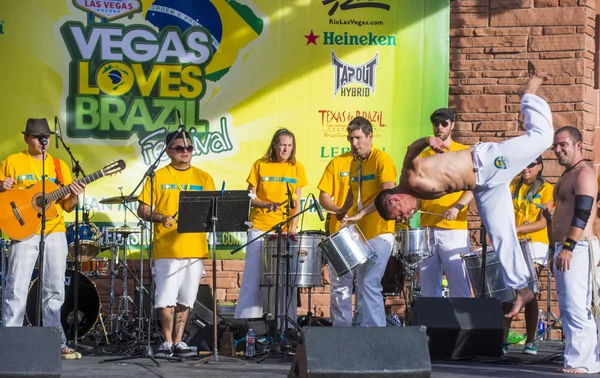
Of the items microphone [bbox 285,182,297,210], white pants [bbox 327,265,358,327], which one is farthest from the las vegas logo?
white pants [bbox 327,265,358,327]

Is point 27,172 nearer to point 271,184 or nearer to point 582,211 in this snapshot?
point 271,184

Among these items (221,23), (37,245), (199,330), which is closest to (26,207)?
(37,245)

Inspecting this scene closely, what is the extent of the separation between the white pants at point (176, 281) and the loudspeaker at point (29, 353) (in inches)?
111

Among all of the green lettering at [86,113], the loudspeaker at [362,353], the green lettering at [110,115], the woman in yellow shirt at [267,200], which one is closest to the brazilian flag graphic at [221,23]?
the green lettering at [110,115]

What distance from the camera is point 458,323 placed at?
31.1ft

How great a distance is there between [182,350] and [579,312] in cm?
369

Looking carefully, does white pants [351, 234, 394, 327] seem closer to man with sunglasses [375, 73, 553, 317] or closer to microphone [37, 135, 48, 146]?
man with sunglasses [375, 73, 553, 317]

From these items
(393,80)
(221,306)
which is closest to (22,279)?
(221,306)

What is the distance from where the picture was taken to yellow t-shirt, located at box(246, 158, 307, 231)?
10.9 metres

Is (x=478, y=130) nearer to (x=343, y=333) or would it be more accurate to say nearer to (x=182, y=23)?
(x=182, y=23)

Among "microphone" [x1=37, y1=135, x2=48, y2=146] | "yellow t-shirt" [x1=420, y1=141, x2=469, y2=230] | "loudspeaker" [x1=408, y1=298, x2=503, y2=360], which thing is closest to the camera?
"loudspeaker" [x1=408, y1=298, x2=503, y2=360]

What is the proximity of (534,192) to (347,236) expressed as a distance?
8.55 feet

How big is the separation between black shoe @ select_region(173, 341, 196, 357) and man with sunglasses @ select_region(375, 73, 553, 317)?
2637 mm

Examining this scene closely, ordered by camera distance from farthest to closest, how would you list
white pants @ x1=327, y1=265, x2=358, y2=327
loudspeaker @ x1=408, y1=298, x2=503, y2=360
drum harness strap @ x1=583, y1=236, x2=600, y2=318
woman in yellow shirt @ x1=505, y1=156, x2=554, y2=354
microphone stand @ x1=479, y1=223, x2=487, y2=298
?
woman in yellow shirt @ x1=505, y1=156, x2=554, y2=354
white pants @ x1=327, y1=265, x2=358, y2=327
microphone stand @ x1=479, y1=223, x2=487, y2=298
loudspeaker @ x1=408, y1=298, x2=503, y2=360
drum harness strap @ x1=583, y1=236, x2=600, y2=318
